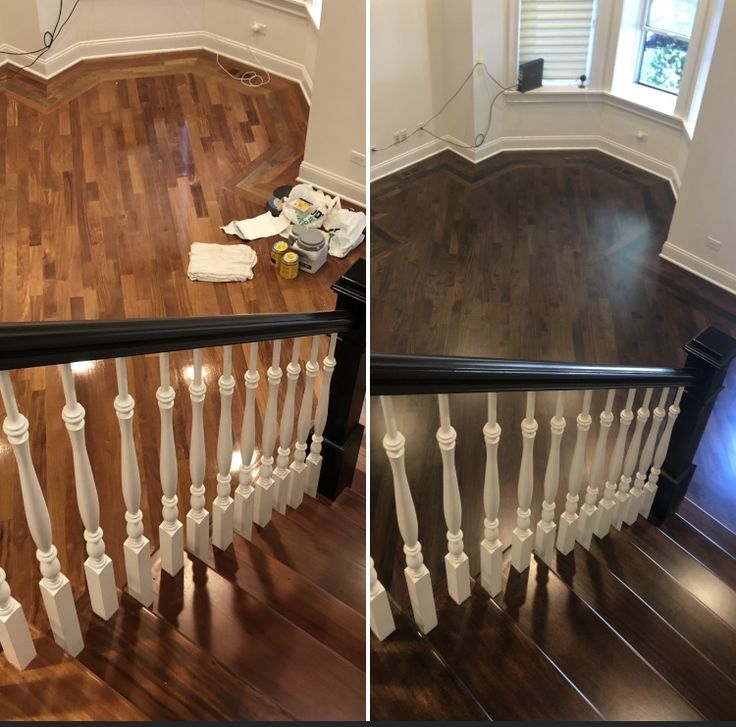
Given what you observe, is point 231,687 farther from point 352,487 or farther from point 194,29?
point 194,29

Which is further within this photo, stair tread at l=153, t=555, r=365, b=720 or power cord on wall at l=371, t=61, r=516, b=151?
power cord on wall at l=371, t=61, r=516, b=151

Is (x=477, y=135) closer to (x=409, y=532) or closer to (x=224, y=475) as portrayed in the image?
(x=224, y=475)

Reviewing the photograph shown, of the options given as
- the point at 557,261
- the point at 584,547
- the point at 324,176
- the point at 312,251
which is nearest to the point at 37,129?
the point at 324,176

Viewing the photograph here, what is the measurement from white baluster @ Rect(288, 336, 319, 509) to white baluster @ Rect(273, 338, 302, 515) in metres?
0.02

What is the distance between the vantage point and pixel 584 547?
8.49 feet

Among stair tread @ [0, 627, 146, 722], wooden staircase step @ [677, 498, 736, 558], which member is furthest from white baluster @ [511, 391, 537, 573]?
wooden staircase step @ [677, 498, 736, 558]

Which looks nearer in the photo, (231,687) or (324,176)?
(231,687)

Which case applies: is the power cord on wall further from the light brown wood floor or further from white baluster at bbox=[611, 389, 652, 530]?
white baluster at bbox=[611, 389, 652, 530]

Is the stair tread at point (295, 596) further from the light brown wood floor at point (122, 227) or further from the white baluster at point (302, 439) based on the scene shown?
the light brown wood floor at point (122, 227)

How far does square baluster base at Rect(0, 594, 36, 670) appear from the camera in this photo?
1.46m

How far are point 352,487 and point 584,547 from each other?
759mm

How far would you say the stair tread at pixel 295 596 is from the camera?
198cm

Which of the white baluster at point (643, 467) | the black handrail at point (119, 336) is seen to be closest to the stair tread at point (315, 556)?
the black handrail at point (119, 336)

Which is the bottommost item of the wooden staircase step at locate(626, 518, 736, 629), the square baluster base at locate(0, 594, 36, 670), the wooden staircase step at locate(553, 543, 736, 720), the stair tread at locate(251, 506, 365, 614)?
the wooden staircase step at locate(626, 518, 736, 629)
